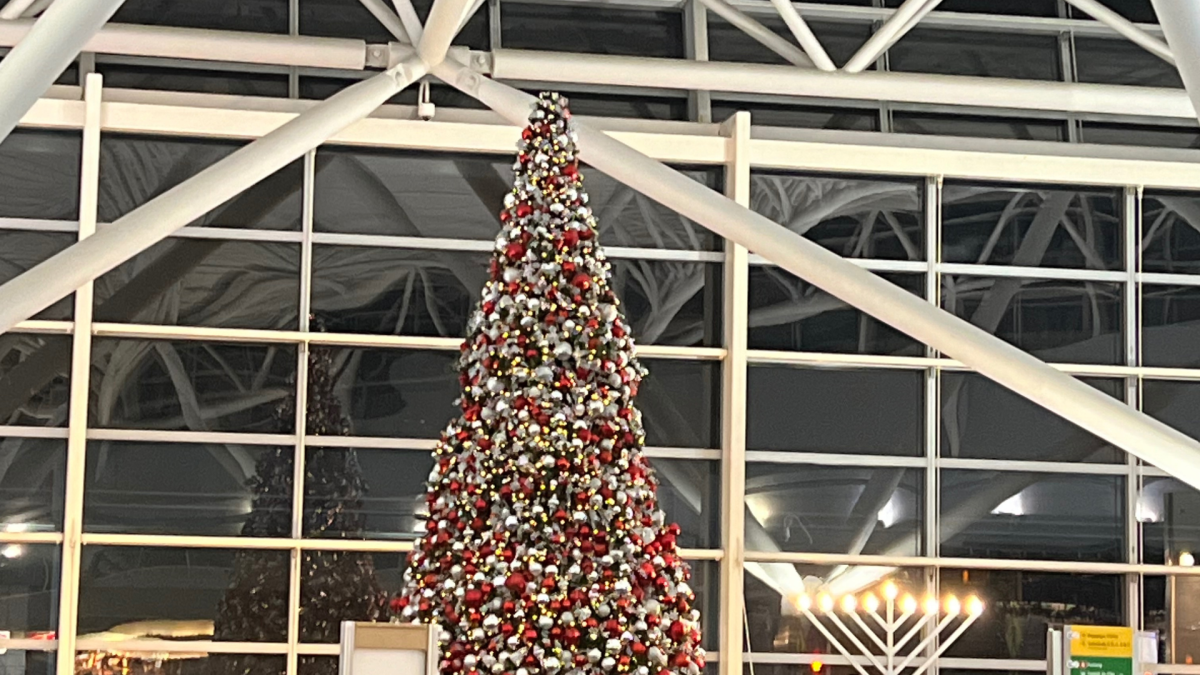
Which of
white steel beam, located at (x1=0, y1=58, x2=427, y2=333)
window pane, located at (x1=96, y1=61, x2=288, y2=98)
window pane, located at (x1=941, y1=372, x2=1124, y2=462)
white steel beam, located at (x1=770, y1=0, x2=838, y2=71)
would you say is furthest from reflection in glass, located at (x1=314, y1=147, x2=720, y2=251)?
window pane, located at (x1=941, y1=372, x2=1124, y2=462)

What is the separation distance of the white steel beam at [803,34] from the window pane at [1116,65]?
10.2 feet

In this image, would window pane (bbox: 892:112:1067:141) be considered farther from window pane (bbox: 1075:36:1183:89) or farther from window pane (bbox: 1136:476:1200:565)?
window pane (bbox: 1136:476:1200:565)

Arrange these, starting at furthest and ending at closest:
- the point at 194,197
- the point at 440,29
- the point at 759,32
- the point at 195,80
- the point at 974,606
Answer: the point at 195,80, the point at 759,32, the point at 974,606, the point at 440,29, the point at 194,197

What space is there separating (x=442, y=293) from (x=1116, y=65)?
628 centimetres

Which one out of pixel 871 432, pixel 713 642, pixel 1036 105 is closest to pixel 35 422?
pixel 713 642

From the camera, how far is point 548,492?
10.2 m

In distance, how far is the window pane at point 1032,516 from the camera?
569 inches

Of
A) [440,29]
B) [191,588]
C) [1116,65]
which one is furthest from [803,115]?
[191,588]

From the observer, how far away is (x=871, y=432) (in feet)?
47.4

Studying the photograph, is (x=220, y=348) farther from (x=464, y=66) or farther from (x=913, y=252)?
(x=913, y=252)

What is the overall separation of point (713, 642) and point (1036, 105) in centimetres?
495

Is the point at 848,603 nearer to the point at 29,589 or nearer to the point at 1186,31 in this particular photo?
the point at 29,589

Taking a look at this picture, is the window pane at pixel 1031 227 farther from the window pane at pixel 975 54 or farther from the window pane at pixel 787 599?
the window pane at pixel 787 599

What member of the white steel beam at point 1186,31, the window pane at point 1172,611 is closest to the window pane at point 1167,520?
the window pane at point 1172,611
